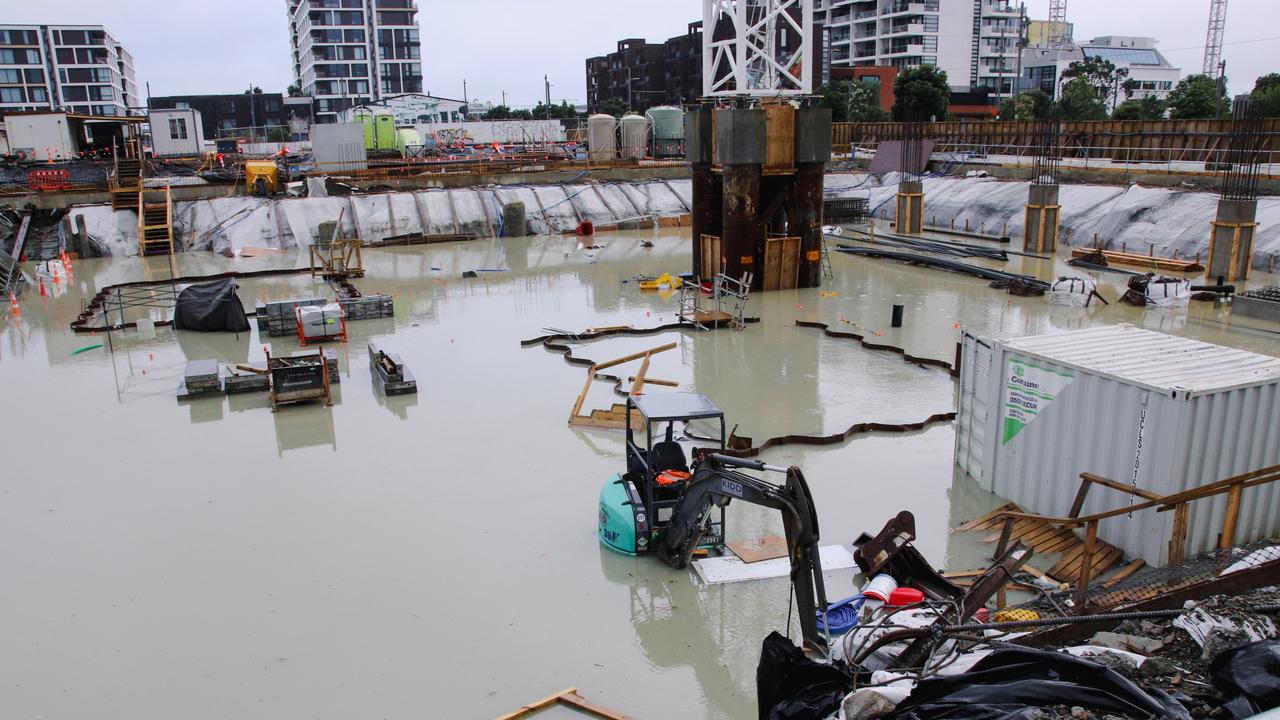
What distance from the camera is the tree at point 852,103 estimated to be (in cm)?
7156

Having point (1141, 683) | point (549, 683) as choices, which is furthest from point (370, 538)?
point (1141, 683)

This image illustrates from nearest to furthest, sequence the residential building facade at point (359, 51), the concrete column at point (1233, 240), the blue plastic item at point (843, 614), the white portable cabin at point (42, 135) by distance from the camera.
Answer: the blue plastic item at point (843, 614), the concrete column at point (1233, 240), the white portable cabin at point (42, 135), the residential building facade at point (359, 51)

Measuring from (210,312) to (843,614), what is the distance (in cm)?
1795

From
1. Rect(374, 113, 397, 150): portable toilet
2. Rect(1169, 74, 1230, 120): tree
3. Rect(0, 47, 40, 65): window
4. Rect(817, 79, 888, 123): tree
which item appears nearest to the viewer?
Rect(1169, 74, 1230, 120): tree

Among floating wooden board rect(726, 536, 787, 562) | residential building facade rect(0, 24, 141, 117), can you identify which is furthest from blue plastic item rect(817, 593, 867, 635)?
residential building facade rect(0, 24, 141, 117)

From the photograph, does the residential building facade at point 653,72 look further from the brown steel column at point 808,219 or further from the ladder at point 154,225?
the brown steel column at point 808,219

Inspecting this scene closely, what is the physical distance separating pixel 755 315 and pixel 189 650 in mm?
16500

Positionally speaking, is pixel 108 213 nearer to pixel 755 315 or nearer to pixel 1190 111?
pixel 755 315

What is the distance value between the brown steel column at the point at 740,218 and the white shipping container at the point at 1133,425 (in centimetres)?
1467

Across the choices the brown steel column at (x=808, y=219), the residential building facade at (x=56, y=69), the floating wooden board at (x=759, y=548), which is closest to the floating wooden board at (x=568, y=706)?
the floating wooden board at (x=759, y=548)

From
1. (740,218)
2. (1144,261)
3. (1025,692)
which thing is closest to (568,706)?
(1025,692)

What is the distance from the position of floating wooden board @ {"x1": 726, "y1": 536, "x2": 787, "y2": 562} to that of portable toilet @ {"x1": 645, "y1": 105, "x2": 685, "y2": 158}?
171 feet

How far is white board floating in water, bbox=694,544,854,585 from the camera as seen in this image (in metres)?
9.17

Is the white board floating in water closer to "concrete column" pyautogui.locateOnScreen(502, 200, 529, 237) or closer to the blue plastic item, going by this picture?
the blue plastic item
